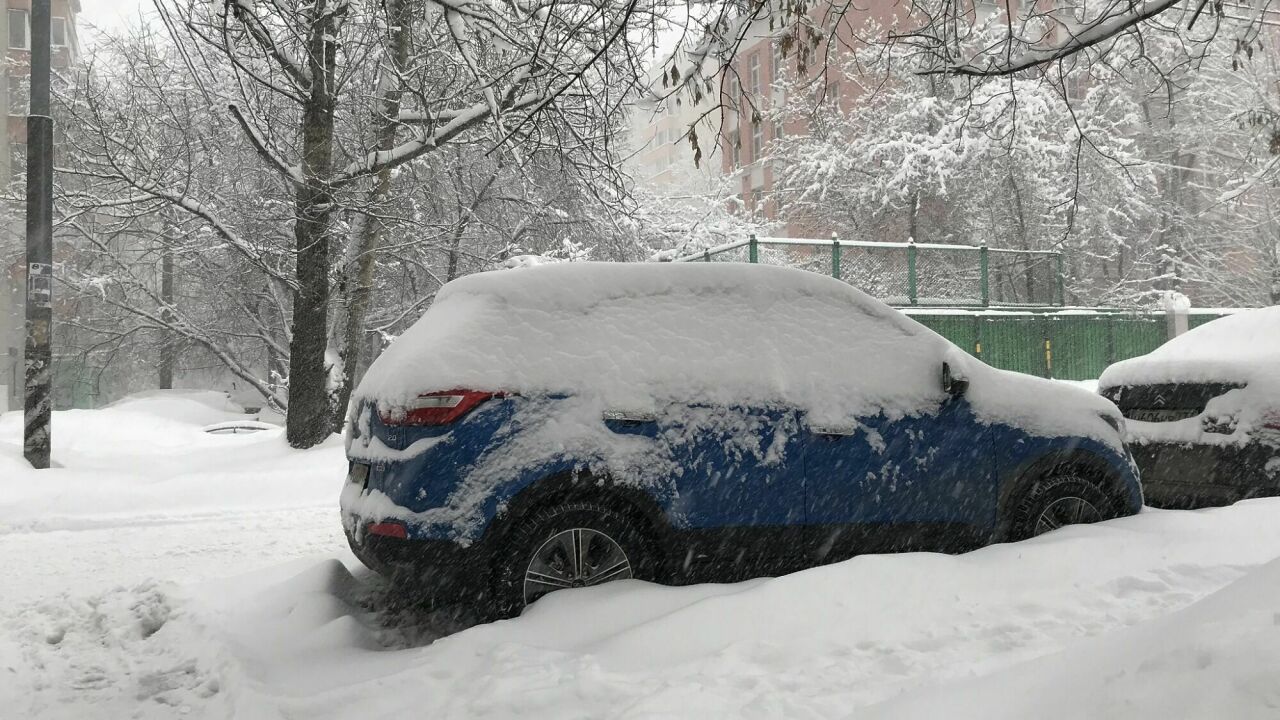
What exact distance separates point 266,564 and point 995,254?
16762mm

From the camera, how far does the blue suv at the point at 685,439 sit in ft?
14.3

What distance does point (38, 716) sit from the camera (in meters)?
3.96

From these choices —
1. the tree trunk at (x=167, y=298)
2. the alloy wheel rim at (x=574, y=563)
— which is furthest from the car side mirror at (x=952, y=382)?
the tree trunk at (x=167, y=298)

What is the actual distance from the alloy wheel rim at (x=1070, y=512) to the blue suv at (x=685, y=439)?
11 millimetres

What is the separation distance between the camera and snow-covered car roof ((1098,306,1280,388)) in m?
6.55

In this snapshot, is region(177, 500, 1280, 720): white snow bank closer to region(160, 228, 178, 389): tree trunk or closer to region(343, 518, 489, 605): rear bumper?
region(343, 518, 489, 605): rear bumper

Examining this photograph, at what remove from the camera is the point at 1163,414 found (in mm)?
6918

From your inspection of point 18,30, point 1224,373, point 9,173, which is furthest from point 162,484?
point 18,30

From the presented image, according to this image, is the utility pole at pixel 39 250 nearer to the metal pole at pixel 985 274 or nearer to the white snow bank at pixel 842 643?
the white snow bank at pixel 842 643

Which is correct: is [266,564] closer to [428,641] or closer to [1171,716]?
[428,641]

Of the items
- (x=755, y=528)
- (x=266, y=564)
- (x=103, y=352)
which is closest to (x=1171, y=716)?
(x=755, y=528)

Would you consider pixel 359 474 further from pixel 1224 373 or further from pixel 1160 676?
pixel 1224 373

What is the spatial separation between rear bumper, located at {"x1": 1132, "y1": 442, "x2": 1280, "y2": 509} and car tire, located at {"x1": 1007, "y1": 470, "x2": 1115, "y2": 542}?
162cm

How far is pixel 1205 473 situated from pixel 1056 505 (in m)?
1.95
